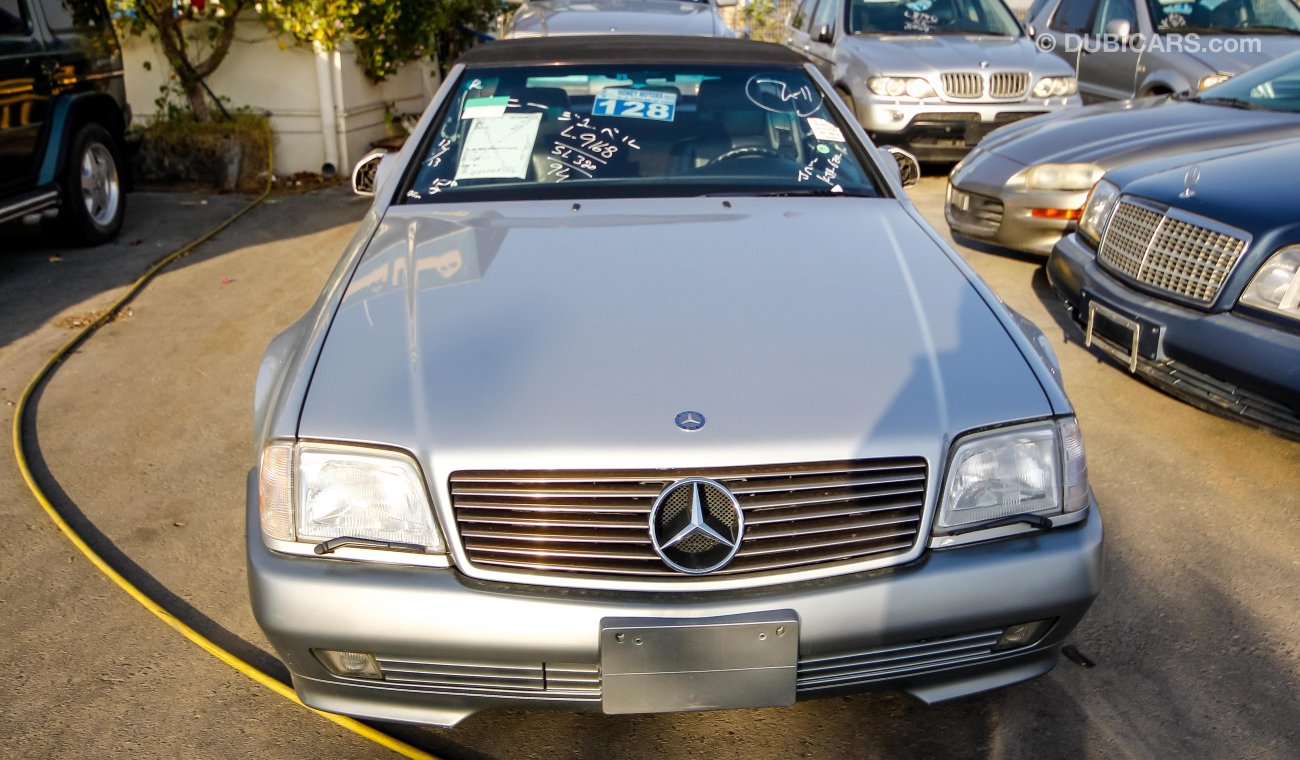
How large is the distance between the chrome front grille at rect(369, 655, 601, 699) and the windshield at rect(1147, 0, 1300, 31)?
29.0ft

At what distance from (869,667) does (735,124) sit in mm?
2098

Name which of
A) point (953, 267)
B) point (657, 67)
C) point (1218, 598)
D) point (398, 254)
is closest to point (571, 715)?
point (398, 254)

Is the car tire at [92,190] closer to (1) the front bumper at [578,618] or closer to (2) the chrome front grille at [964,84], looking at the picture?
(1) the front bumper at [578,618]

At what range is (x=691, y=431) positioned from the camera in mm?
2229

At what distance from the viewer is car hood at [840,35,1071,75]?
29.4 ft

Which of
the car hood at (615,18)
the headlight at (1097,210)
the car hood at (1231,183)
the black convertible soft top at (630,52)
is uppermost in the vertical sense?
the black convertible soft top at (630,52)

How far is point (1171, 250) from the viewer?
169 inches

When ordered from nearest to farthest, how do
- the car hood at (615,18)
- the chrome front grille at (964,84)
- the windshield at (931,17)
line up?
the car hood at (615,18) < the chrome front grille at (964,84) < the windshield at (931,17)

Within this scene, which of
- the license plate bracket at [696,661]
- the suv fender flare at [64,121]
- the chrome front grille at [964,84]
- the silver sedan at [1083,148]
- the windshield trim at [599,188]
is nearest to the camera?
the license plate bracket at [696,661]

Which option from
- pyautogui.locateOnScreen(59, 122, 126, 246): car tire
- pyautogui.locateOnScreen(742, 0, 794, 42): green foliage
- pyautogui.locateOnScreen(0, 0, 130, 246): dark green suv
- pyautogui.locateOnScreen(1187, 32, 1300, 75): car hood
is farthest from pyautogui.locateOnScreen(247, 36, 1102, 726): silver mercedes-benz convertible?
pyautogui.locateOnScreen(742, 0, 794, 42): green foliage

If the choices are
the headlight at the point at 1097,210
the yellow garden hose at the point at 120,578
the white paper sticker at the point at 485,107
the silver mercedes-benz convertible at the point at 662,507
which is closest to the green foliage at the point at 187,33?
the yellow garden hose at the point at 120,578

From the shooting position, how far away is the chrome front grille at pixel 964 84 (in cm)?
889

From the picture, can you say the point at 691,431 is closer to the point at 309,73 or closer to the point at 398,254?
the point at 398,254

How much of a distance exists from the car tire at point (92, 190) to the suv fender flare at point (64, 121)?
0.07 m
